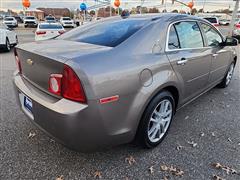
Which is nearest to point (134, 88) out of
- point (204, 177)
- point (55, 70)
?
point (55, 70)

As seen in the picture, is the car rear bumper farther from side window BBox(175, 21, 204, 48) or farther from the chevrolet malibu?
side window BBox(175, 21, 204, 48)

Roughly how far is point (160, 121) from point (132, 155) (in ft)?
1.78

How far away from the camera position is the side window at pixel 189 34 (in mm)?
2881

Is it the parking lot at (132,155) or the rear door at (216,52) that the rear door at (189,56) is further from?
the parking lot at (132,155)

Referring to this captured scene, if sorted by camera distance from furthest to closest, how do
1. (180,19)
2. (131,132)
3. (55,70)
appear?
(180,19)
(131,132)
(55,70)

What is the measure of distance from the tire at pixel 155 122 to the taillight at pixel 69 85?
32.5 inches

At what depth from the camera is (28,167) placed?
7.45ft

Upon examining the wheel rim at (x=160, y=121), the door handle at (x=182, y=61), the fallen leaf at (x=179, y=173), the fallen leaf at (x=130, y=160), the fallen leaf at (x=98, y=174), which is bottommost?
the fallen leaf at (x=98, y=174)

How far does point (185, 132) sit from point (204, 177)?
0.89m

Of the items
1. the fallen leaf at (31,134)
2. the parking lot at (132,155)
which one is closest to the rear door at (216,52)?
the parking lot at (132,155)

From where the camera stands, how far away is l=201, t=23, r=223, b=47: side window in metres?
3.58

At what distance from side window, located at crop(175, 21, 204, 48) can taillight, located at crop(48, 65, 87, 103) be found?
5.49ft

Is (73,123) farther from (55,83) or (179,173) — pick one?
(179,173)

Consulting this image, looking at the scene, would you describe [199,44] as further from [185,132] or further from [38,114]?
[38,114]
